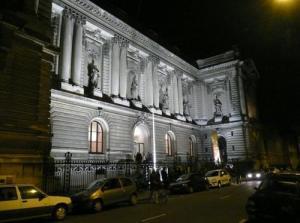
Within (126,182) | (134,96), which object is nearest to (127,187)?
(126,182)

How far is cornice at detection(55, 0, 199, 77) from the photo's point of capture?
29.5 metres

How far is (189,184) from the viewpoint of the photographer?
2131 centimetres

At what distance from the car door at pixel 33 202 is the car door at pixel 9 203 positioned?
20 cm

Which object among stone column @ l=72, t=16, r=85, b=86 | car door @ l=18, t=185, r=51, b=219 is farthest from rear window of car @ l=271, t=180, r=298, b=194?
stone column @ l=72, t=16, r=85, b=86

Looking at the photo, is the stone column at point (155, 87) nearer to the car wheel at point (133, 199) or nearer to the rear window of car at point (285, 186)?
the car wheel at point (133, 199)

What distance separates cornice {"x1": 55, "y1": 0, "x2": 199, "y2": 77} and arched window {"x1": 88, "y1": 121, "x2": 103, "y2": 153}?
Result: 11.1m

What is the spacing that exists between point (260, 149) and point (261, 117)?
949 centimetres

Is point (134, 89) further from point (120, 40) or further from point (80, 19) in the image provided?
point (80, 19)

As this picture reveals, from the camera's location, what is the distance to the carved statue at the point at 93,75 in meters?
29.7

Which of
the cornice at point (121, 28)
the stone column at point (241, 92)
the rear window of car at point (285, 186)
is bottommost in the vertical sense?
the rear window of car at point (285, 186)

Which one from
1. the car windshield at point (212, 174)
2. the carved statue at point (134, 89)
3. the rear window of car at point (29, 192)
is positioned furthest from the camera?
the carved statue at point (134, 89)

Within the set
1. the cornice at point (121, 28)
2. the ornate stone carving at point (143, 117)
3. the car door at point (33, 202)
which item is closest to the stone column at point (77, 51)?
the cornice at point (121, 28)

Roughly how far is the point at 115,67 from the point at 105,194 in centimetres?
2017

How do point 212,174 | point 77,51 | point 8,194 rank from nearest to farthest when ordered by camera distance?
point 8,194 → point 212,174 → point 77,51
